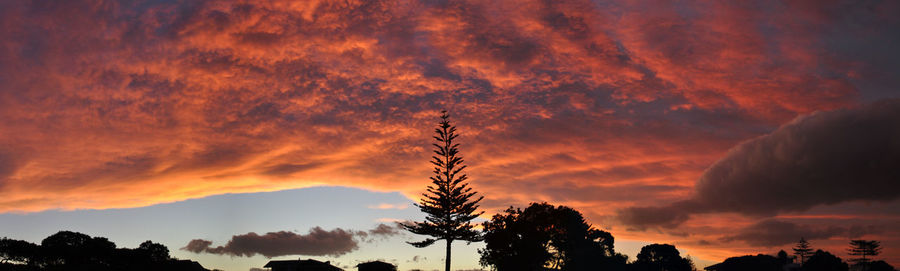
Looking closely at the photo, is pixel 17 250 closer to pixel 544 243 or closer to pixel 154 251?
pixel 154 251

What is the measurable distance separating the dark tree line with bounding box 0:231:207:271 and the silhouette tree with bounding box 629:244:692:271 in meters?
75.6

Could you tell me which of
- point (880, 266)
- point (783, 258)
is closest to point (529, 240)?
point (783, 258)

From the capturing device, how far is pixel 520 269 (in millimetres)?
67000

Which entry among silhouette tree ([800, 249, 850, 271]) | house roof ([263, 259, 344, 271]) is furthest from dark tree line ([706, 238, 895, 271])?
house roof ([263, 259, 344, 271])

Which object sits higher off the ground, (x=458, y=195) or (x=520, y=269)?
(x=458, y=195)

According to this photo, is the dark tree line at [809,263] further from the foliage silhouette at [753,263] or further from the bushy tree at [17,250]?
the bushy tree at [17,250]

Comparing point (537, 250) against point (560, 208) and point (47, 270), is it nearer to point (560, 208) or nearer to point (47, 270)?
→ point (560, 208)

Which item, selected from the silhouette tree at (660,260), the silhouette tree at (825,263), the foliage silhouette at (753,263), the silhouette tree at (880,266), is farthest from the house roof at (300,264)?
the silhouette tree at (880,266)

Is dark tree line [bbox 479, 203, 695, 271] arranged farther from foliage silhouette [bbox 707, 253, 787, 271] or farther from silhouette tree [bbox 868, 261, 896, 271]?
silhouette tree [bbox 868, 261, 896, 271]

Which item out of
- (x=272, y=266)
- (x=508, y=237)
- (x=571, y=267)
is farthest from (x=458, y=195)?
(x=571, y=267)

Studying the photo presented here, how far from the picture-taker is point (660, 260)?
104 m

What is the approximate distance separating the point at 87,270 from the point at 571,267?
6525cm

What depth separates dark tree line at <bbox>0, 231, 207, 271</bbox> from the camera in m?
78.5

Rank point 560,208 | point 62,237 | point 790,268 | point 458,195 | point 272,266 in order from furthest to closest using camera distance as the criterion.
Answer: point 790,268
point 62,237
point 560,208
point 272,266
point 458,195
